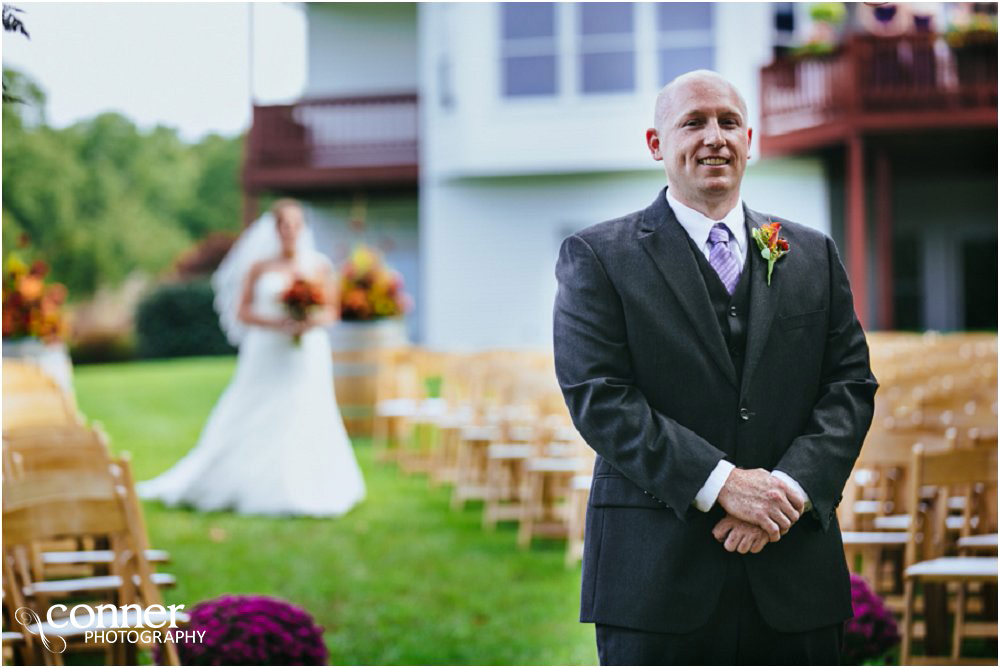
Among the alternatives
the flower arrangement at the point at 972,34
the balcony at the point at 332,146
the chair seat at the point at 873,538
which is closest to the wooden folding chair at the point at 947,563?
the chair seat at the point at 873,538

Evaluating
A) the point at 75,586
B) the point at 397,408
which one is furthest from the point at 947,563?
the point at 397,408

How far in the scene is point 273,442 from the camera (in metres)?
11.0

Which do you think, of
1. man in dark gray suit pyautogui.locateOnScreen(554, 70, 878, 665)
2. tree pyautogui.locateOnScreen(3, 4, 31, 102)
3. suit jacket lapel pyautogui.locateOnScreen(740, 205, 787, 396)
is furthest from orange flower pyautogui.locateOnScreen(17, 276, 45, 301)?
suit jacket lapel pyautogui.locateOnScreen(740, 205, 787, 396)

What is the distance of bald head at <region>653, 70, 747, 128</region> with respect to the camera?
10.7 feet

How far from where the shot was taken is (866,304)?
70.1ft

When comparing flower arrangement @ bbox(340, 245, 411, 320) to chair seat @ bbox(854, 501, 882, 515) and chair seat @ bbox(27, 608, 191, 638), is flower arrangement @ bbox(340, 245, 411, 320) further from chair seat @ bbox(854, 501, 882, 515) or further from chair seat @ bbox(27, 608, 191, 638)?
chair seat @ bbox(27, 608, 191, 638)

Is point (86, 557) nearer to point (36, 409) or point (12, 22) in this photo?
point (36, 409)

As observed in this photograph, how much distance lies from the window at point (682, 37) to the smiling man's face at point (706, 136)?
1943 cm

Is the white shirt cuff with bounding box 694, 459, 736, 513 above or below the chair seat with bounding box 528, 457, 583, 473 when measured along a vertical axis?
above

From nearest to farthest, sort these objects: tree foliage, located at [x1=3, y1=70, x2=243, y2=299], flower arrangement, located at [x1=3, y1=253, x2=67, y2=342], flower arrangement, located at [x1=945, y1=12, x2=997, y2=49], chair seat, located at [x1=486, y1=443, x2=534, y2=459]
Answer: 1. chair seat, located at [x1=486, y1=443, x2=534, y2=459]
2. flower arrangement, located at [x1=3, y1=253, x2=67, y2=342]
3. flower arrangement, located at [x1=945, y1=12, x2=997, y2=49]
4. tree foliage, located at [x1=3, y1=70, x2=243, y2=299]

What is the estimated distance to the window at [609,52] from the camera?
889 inches

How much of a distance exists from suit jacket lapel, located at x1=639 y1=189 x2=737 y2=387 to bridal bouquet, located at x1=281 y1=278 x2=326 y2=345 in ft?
26.0

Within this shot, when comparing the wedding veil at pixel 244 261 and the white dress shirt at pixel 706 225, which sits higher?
the white dress shirt at pixel 706 225

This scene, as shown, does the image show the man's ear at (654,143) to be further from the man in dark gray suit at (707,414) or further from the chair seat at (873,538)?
the chair seat at (873,538)
